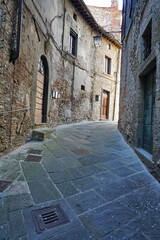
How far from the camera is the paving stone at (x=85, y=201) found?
5.22 feet

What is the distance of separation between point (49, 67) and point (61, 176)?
15.0ft

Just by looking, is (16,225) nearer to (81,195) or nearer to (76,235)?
(76,235)

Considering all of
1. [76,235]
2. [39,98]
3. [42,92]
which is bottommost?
[76,235]

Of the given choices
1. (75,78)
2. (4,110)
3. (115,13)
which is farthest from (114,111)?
(4,110)

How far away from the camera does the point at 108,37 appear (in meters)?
11.2

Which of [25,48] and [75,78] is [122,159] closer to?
[25,48]

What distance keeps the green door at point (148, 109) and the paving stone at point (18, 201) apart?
227cm

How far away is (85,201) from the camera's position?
1.70m

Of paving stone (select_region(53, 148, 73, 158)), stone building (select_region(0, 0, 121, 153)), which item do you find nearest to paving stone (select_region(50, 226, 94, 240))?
paving stone (select_region(53, 148, 73, 158))

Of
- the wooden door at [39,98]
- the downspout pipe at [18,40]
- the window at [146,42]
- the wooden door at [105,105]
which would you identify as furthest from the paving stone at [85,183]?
the wooden door at [105,105]

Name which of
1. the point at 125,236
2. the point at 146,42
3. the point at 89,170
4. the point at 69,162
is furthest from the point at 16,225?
the point at 146,42

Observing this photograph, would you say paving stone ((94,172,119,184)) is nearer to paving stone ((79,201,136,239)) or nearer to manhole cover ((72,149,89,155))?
paving stone ((79,201,136,239))

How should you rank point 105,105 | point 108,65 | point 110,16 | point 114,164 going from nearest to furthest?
1. point 114,164
2. point 105,105
3. point 108,65
4. point 110,16

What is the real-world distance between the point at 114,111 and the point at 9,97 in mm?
10241
